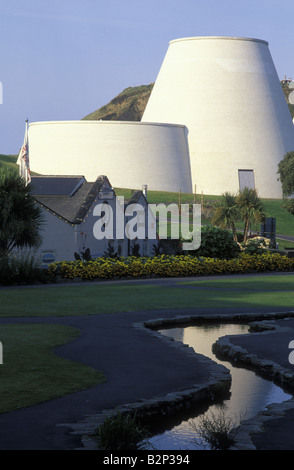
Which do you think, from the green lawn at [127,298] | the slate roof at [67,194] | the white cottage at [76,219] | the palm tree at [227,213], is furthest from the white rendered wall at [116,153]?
the green lawn at [127,298]

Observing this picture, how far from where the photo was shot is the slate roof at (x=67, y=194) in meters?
36.4

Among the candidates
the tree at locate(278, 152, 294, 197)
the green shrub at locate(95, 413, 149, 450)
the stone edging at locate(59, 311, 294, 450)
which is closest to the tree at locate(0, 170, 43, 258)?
the stone edging at locate(59, 311, 294, 450)

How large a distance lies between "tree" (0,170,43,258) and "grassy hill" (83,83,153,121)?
130530 mm

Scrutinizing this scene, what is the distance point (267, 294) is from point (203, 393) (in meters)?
15.3

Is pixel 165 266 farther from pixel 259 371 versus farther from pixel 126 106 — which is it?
pixel 126 106

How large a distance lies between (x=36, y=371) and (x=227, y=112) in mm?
85362

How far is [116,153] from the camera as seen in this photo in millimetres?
89812

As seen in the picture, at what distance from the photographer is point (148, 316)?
1952 cm

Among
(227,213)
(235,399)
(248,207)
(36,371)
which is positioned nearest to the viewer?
(235,399)

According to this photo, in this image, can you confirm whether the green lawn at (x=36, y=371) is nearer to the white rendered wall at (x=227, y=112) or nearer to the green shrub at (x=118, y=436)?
the green shrub at (x=118, y=436)

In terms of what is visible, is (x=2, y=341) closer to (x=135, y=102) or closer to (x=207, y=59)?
(x=207, y=59)

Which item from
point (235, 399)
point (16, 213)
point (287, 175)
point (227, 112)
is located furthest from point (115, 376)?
point (227, 112)

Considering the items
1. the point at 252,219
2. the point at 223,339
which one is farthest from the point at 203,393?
the point at 252,219

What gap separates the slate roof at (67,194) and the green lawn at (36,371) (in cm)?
2034
